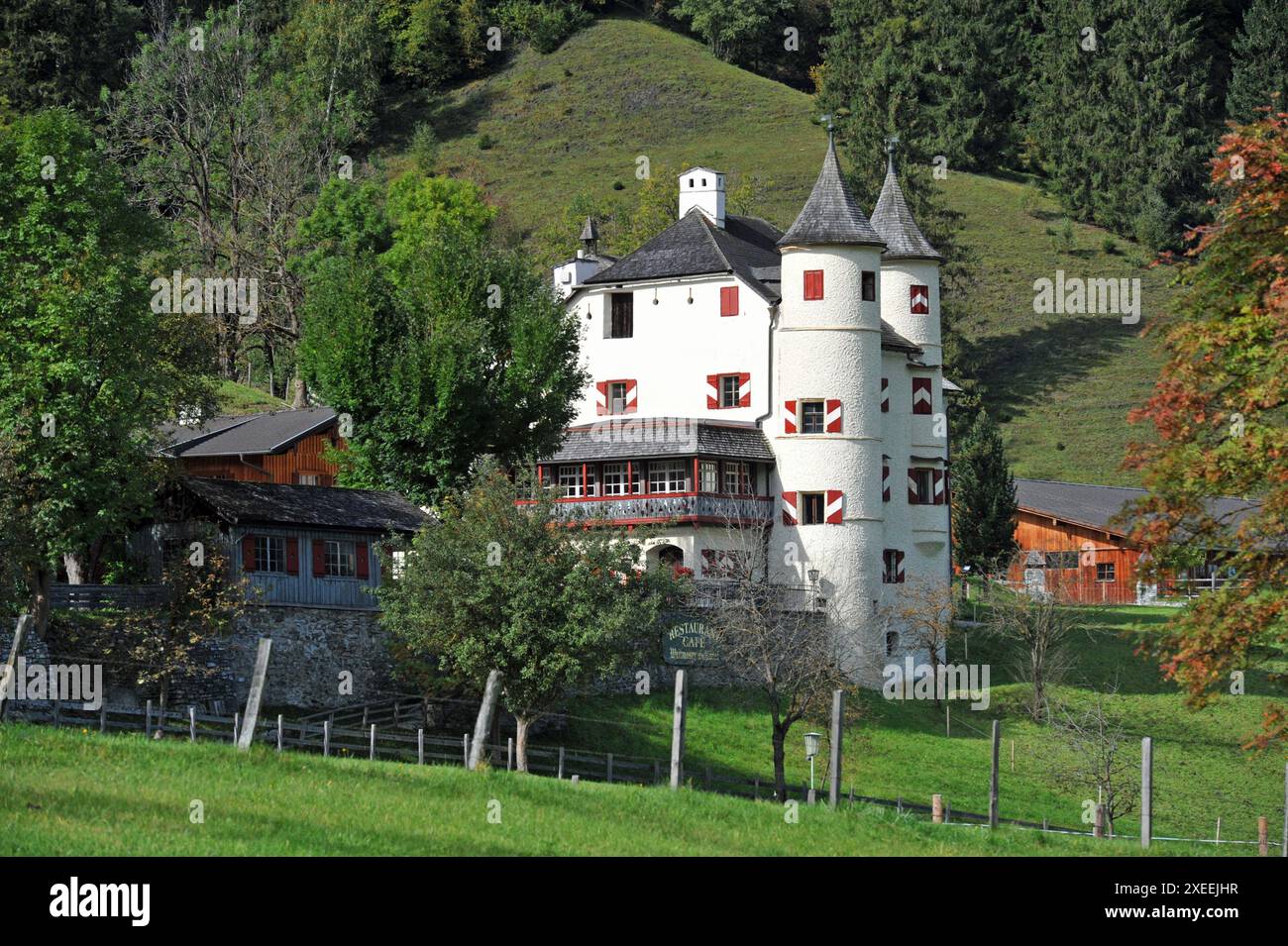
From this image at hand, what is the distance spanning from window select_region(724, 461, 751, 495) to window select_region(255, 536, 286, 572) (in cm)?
1733

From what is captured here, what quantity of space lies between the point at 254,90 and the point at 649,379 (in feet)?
141

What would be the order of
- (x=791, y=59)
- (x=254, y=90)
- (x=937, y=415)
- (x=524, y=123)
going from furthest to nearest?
(x=791, y=59) < (x=524, y=123) < (x=254, y=90) < (x=937, y=415)

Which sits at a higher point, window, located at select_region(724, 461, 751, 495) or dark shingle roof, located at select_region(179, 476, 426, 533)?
window, located at select_region(724, 461, 751, 495)

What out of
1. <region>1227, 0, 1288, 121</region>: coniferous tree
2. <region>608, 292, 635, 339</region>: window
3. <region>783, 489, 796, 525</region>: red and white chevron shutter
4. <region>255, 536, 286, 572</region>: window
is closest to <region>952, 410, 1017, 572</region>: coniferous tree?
<region>783, 489, 796, 525</region>: red and white chevron shutter

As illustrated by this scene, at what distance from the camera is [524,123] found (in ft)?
484

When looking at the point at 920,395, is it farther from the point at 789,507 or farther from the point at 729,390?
the point at 789,507

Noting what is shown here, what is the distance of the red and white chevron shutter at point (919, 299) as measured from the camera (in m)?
70.5

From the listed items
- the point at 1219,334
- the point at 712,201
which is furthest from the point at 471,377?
the point at 1219,334

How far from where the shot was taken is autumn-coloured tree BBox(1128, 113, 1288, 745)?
25.6m

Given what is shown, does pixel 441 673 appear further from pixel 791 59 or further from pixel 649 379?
pixel 791 59

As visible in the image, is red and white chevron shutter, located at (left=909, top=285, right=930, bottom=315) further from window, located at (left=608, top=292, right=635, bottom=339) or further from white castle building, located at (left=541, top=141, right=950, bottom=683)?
window, located at (left=608, top=292, right=635, bottom=339)

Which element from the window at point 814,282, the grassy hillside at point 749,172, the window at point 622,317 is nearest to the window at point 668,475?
the window at point 814,282

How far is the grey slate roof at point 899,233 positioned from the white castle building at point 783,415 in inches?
50.6
